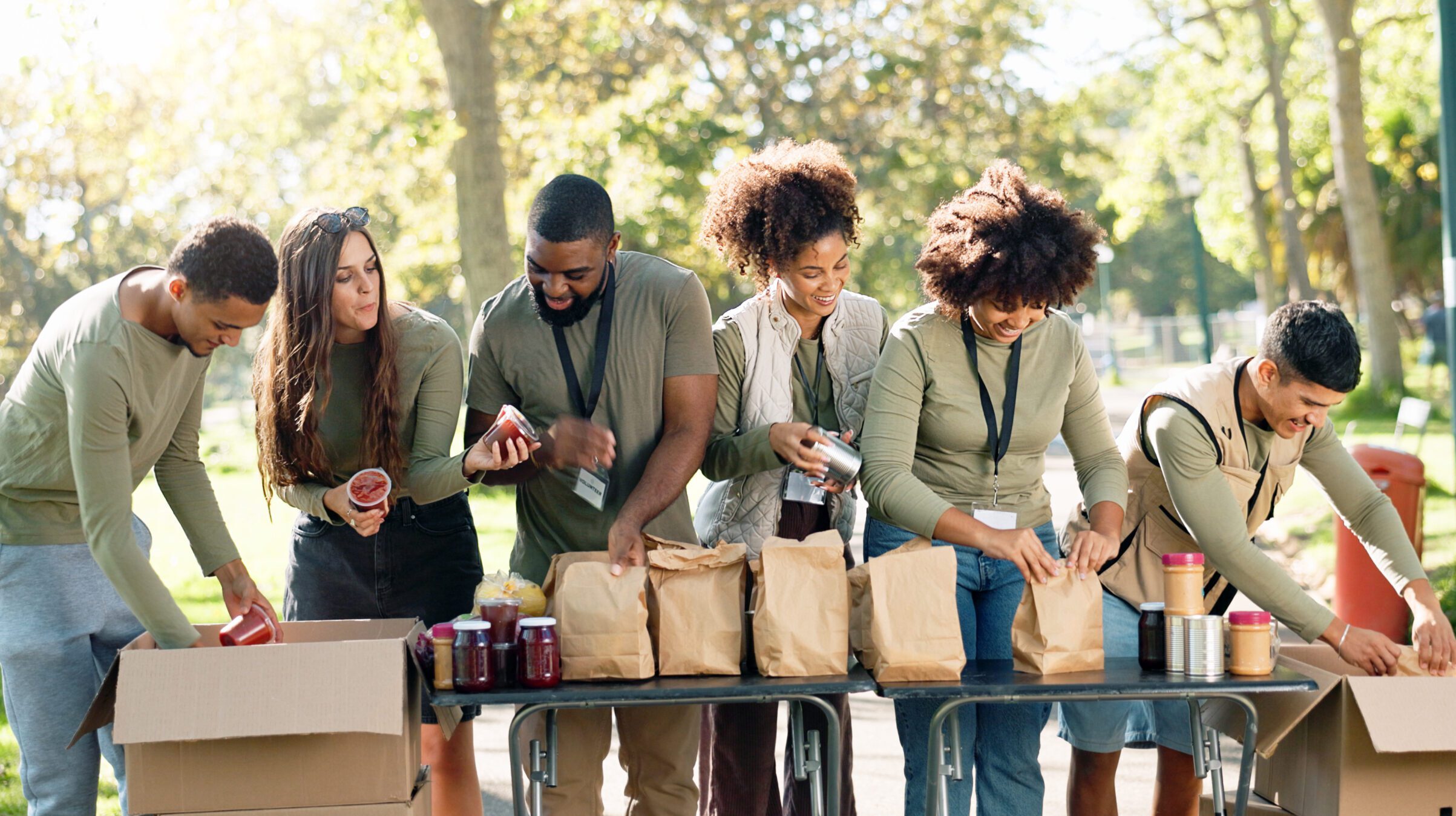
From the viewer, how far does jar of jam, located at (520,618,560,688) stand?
293 cm

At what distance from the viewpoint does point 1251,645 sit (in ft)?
10.1

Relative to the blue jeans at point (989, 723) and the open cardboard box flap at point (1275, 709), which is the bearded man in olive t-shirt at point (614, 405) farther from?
the open cardboard box flap at point (1275, 709)

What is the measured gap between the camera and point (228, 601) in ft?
10.8

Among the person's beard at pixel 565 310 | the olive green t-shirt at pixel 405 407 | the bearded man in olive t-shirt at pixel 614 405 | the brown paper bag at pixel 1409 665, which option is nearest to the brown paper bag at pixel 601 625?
the bearded man in olive t-shirt at pixel 614 405

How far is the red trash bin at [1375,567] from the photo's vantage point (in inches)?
255

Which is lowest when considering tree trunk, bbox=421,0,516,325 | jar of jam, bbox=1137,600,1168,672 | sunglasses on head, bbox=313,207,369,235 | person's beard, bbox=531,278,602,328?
jar of jam, bbox=1137,600,1168,672

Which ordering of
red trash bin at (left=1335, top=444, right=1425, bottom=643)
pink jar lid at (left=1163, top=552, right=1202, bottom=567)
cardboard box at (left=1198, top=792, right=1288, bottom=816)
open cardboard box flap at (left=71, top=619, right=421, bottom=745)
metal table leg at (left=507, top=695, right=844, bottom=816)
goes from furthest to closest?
red trash bin at (left=1335, top=444, right=1425, bottom=643) → cardboard box at (left=1198, top=792, right=1288, bottom=816) → pink jar lid at (left=1163, top=552, right=1202, bottom=567) → metal table leg at (left=507, top=695, right=844, bottom=816) → open cardboard box flap at (left=71, top=619, right=421, bottom=745)

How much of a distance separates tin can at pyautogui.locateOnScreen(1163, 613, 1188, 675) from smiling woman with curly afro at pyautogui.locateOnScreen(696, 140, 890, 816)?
879 mm

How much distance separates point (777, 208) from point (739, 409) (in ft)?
1.82

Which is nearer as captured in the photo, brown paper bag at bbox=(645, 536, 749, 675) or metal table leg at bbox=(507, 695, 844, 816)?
metal table leg at bbox=(507, 695, 844, 816)

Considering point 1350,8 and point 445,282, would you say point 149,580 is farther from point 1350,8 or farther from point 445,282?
point 445,282

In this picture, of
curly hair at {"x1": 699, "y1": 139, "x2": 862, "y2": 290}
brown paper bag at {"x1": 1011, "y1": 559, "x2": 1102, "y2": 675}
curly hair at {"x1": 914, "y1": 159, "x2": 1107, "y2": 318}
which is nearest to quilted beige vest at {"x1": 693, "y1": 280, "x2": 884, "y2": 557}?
curly hair at {"x1": 699, "y1": 139, "x2": 862, "y2": 290}

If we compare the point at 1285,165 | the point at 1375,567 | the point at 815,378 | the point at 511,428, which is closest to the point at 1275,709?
the point at 815,378

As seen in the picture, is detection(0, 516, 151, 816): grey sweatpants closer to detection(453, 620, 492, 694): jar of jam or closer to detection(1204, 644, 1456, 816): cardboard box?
detection(453, 620, 492, 694): jar of jam
